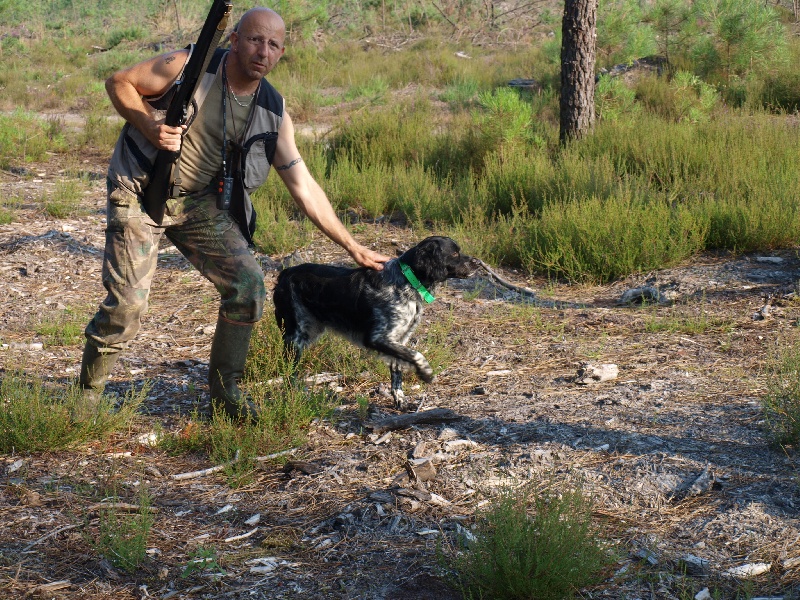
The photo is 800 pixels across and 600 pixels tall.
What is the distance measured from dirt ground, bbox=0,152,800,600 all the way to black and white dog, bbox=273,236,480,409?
350 millimetres

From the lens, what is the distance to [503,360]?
5785 mm

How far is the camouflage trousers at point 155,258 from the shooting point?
4285 millimetres

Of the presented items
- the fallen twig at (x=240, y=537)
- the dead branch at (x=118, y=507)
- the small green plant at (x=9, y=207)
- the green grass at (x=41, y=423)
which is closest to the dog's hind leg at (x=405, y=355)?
the green grass at (x=41, y=423)

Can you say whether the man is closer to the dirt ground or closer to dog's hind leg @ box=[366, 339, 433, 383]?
the dirt ground

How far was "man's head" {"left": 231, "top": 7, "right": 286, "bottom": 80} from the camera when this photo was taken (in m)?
4.12

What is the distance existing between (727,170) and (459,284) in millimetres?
3145

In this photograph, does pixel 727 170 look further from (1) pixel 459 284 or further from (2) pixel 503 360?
(2) pixel 503 360

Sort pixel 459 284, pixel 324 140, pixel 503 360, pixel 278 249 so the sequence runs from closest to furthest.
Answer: pixel 503 360 → pixel 459 284 → pixel 278 249 → pixel 324 140

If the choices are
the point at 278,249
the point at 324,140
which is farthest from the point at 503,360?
the point at 324,140

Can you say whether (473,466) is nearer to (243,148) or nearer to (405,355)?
(405,355)

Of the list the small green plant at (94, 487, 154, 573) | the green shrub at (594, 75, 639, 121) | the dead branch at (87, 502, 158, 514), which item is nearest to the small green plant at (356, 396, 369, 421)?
the dead branch at (87, 502, 158, 514)

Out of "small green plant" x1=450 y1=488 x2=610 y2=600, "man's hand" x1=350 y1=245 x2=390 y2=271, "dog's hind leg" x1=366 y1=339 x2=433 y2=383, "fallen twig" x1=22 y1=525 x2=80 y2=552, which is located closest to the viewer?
"small green plant" x1=450 y1=488 x2=610 y2=600

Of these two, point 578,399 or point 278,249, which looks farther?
point 278,249

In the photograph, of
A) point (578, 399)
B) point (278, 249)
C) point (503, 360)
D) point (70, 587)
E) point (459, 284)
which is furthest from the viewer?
point (278, 249)
